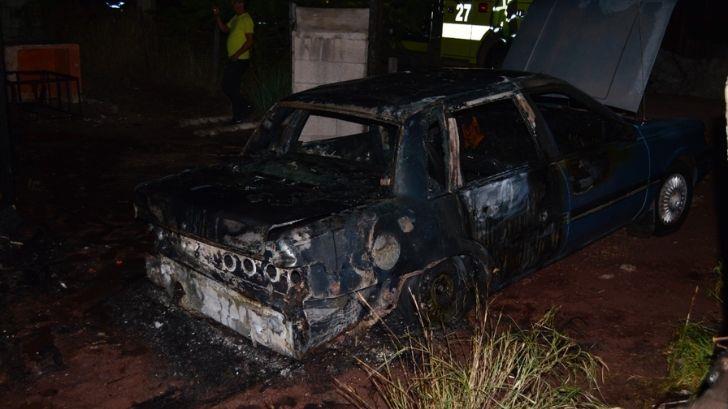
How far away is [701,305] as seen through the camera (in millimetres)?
4953

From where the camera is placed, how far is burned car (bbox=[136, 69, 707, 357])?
3.87 m

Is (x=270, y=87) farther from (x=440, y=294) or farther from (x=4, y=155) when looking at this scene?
(x=440, y=294)

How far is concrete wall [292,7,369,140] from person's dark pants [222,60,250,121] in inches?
88.9

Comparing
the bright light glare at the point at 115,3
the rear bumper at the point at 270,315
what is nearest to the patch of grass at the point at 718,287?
the rear bumper at the point at 270,315

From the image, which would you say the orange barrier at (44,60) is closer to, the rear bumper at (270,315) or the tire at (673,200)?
the rear bumper at (270,315)

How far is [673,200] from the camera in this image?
6121 millimetres

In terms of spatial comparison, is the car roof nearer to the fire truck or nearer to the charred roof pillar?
the charred roof pillar

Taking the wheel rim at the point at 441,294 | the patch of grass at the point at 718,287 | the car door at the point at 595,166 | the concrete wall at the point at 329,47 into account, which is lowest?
the patch of grass at the point at 718,287

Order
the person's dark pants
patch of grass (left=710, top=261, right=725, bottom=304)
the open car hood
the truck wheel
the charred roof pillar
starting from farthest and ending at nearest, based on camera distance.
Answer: the truck wheel, the person's dark pants, the open car hood, the charred roof pillar, patch of grass (left=710, top=261, right=725, bottom=304)

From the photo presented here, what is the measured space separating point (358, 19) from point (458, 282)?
202 inches

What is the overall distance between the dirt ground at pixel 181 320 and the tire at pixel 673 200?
15 cm

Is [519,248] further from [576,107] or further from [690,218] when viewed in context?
[690,218]

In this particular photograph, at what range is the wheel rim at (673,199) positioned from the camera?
5.99m

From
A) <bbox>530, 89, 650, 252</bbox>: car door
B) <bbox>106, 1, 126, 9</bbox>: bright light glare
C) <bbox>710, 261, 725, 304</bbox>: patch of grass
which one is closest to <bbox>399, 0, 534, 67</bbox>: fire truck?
<bbox>106, 1, 126, 9</bbox>: bright light glare
